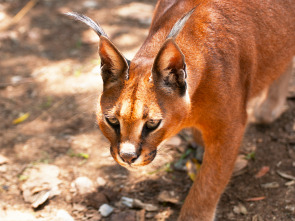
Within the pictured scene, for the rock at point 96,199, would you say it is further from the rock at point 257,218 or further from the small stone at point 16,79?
the small stone at point 16,79

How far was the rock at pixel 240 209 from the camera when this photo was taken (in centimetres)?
406

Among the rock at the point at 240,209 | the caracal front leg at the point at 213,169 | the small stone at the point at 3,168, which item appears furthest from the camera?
the small stone at the point at 3,168

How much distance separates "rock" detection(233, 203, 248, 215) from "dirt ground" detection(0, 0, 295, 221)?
12mm

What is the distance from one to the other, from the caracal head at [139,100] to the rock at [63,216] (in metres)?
1.27

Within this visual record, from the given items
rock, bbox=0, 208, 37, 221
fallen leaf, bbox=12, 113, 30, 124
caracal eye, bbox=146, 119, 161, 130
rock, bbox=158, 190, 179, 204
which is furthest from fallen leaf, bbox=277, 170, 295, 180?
fallen leaf, bbox=12, 113, 30, 124

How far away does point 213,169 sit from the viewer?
379 centimetres

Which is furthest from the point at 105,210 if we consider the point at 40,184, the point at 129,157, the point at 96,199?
the point at 129,157

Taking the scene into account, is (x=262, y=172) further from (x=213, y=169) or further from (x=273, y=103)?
(x=273, y=103)

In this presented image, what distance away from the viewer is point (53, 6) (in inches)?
321

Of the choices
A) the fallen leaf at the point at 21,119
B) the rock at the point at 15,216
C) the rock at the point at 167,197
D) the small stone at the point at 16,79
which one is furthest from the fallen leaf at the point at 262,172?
the small stone at the point at 16,79

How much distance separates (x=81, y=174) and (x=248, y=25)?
231 centimetres

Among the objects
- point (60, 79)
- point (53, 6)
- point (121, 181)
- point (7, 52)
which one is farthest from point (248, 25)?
point (53, 6)

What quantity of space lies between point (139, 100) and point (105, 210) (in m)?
1.64

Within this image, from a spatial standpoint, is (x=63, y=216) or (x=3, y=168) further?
(x=3, y=168)
